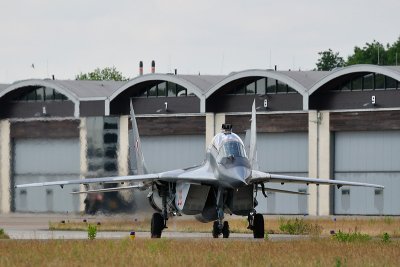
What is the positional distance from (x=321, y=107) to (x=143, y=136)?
A: 10.5 metres

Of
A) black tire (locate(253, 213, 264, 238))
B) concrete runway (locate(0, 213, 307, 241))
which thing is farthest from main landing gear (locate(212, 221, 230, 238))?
black tire (locate(253, 213, 264, 238))

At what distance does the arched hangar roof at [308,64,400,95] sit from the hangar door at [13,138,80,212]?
14027 mm

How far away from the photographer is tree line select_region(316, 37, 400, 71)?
137 m

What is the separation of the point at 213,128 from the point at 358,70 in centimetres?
910

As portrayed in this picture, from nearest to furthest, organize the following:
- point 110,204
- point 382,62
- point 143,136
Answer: point 110,204
point 143,136
point 382,62

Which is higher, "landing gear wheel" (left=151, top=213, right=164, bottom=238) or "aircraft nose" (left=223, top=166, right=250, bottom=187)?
"aircraft nose" (left=223, top=166, right=250, bottom=187)

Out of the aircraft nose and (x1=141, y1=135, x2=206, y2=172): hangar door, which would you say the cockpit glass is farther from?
(x1=141, y1=135, x2=206, y2=172): hangar door

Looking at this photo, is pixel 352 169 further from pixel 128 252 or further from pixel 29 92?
pixel 128 252

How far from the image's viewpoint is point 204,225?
50.0 m

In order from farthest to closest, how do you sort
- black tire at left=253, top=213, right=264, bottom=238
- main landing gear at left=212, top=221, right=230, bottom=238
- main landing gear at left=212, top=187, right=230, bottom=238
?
black tire at left=253, top=213, right=264, bottom=238 → main landing gear at left=212, top=221, right=230, bottom=238 → main landing gear at left=212, top=187, right=230, bottom=238

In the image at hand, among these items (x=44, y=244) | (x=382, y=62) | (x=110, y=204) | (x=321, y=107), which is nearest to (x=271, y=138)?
(x=321, y=107)

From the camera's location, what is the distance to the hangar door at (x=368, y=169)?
6362cm

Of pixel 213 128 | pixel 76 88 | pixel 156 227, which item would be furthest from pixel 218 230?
pixel 76 88

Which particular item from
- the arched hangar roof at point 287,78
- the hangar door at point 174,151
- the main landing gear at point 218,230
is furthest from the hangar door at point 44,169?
the main landing gear at point 218,230
